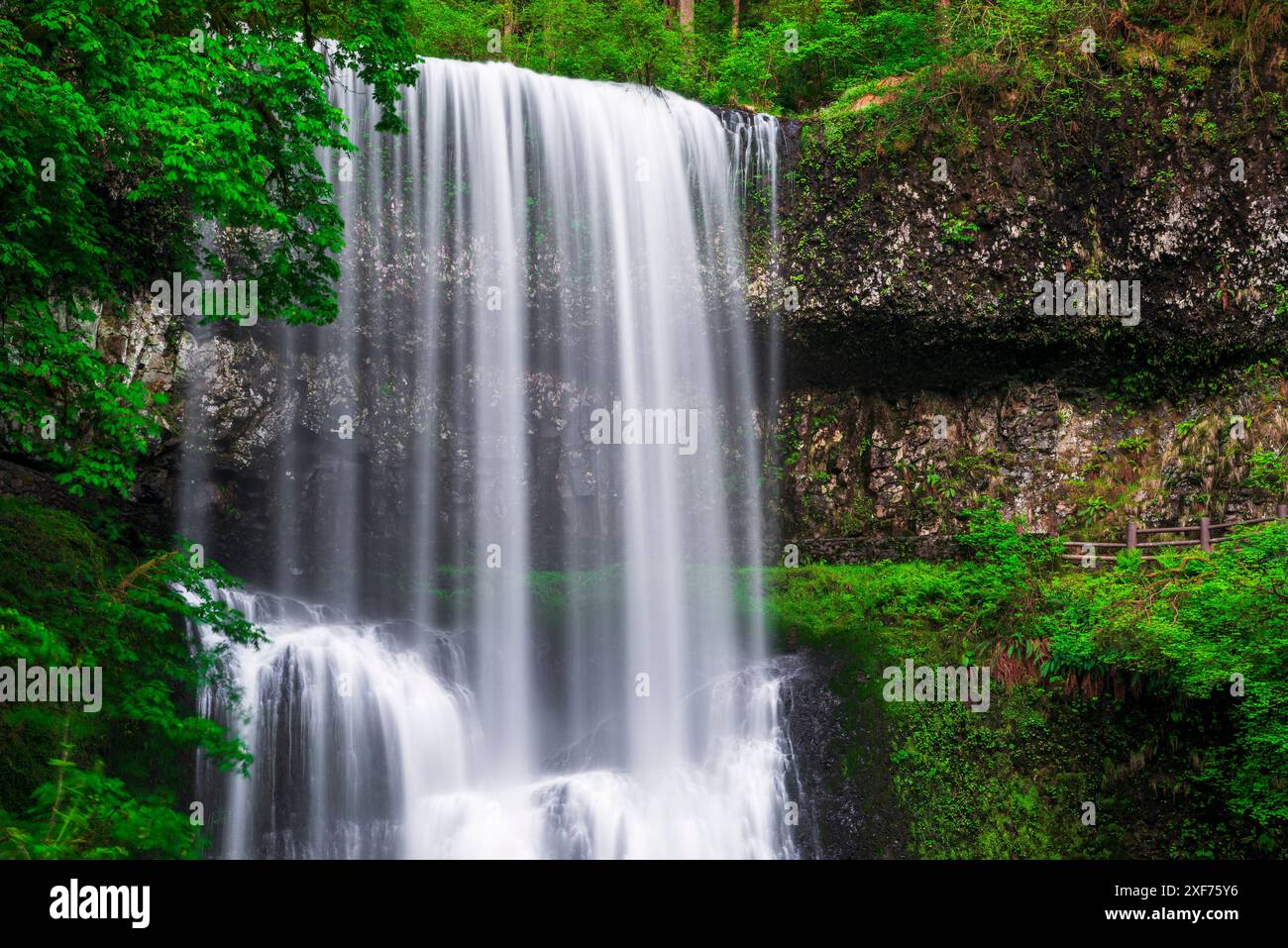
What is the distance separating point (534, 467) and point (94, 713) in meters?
8.25

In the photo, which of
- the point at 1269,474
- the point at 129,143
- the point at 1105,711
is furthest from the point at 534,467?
the point at 1269,474

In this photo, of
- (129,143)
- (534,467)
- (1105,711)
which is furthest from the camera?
(534,467)

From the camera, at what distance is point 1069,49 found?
1631 centimetres

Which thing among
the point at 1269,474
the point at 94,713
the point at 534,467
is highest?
the point at 534,467

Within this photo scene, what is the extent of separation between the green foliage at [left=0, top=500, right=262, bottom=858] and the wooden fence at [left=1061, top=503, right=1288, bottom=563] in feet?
37.4

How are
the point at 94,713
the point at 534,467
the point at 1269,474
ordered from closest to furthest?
the point at 94,713, the point at 1269,474, the point at 534,467

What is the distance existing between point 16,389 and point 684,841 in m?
8.45

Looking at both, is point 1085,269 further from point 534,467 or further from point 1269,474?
point 534,467

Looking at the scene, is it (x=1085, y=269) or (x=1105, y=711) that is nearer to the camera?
(x=1105, y=711)

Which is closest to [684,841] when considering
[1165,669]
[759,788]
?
[759,788]

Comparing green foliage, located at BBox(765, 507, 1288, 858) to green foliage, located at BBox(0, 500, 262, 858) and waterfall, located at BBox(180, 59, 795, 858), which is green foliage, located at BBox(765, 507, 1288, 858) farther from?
green foliage, located at BBox(0, 500, 262, 858)

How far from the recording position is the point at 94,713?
28.2ft

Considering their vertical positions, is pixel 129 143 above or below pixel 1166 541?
above

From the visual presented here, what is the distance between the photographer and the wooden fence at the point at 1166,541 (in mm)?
14156
